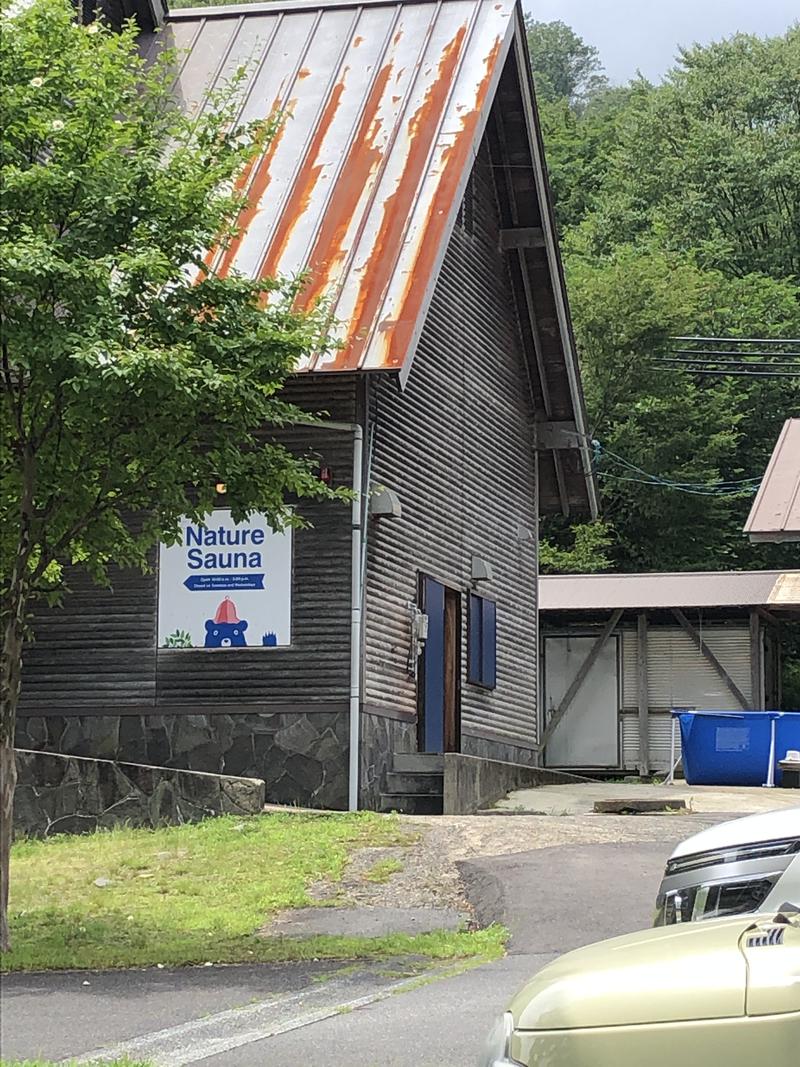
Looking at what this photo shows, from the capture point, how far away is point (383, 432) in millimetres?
19047

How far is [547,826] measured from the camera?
51.9 ft

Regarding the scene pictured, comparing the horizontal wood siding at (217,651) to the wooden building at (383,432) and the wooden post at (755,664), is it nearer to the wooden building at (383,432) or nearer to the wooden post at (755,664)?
the wooden building at (383,432)

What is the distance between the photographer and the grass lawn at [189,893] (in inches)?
428

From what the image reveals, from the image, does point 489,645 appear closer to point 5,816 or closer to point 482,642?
point 482,642

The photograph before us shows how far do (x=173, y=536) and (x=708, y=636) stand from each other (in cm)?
1974

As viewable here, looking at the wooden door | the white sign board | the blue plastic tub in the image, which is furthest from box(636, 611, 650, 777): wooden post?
the white sign board

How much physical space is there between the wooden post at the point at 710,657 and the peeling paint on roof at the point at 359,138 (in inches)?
474

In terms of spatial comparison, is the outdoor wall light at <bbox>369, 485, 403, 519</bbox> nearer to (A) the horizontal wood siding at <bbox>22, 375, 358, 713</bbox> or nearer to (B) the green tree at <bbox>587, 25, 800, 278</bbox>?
(A) the horizontal wood siding at <bbox>22, 375, 358, 713</bbox>

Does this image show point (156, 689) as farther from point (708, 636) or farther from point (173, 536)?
point (708, 636)

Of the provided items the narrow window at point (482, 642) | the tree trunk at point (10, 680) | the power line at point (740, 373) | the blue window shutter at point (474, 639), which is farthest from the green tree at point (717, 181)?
the tree trunk at point (10, 680)

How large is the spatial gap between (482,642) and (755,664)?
918 centimetres

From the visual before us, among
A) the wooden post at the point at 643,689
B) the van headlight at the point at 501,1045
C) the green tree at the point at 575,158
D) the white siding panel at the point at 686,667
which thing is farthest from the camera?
the green tree at the point at 575,158

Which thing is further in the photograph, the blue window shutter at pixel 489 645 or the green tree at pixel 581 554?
the green tree at pixel 581 554

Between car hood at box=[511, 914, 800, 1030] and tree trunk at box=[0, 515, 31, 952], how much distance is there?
8237 mm
